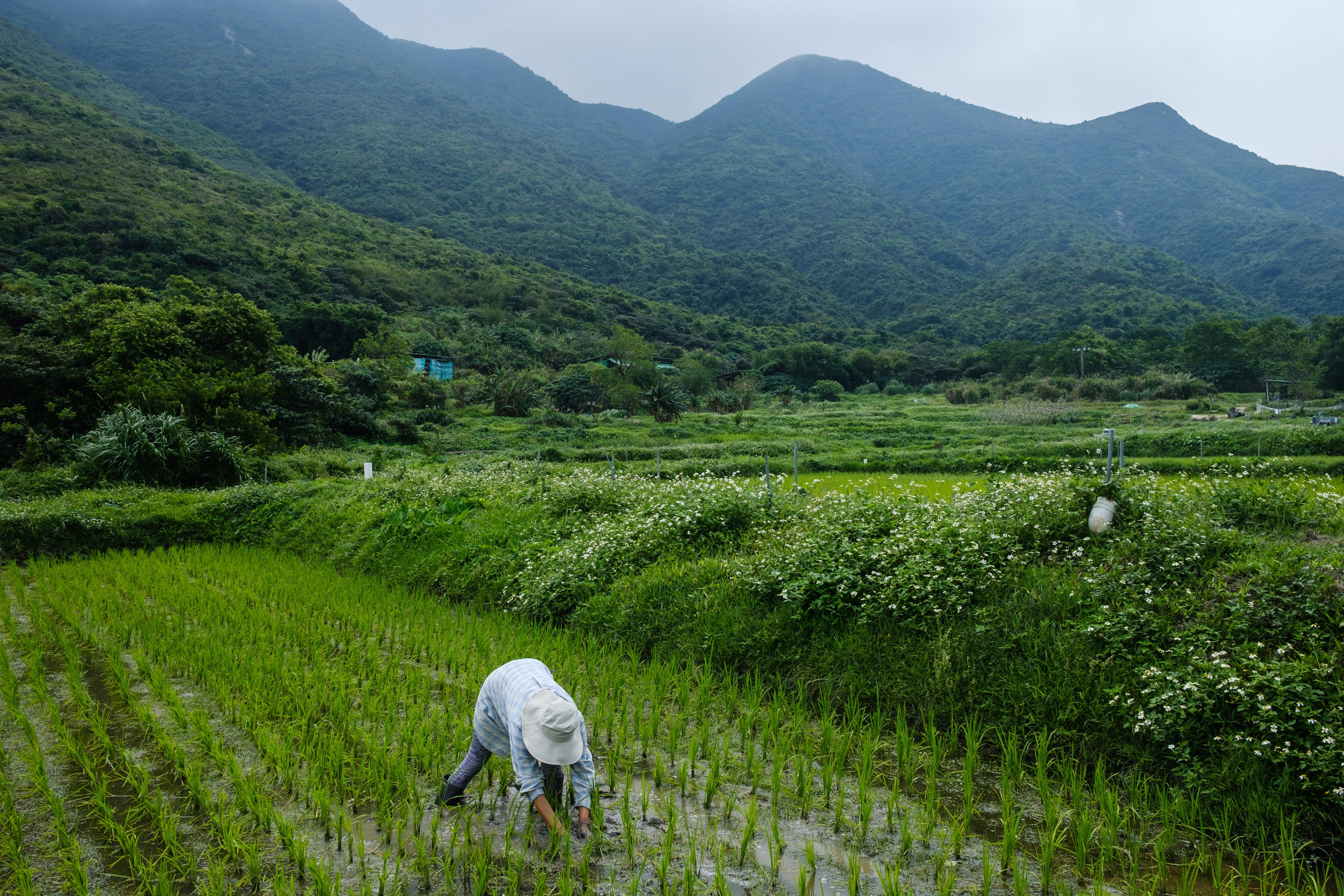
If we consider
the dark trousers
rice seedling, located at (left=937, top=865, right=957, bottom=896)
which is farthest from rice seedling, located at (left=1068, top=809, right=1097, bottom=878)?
the dark trousers

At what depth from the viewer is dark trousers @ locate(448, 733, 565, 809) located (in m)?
3.40

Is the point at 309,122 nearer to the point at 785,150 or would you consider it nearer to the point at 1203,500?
the point at 785,150

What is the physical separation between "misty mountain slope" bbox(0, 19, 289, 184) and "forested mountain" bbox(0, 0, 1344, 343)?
606mm

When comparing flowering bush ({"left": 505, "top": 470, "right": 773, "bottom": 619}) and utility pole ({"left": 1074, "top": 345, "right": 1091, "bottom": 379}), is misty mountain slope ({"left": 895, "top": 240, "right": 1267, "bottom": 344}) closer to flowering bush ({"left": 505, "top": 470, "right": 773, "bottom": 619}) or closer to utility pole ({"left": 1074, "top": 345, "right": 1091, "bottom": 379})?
utility pole ({"left": 1074, "top": 345, "right": 1091, "bottom": 379})

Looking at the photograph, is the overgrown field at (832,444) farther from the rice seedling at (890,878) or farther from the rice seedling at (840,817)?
the rice seedling at (890,878)

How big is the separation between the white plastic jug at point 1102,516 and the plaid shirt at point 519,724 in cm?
429

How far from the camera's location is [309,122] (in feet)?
360

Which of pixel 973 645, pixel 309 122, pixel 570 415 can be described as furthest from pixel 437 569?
pixel 309 122

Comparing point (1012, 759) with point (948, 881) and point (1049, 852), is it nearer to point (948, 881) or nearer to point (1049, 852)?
point (1049, 852)

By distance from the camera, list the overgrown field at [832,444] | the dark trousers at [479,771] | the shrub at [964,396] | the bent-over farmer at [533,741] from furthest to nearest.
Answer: the shrub at [964,396]
the overgrown field at [832,444]
the dark trousers at [479,771]
the bent-over farmer at [533,741]

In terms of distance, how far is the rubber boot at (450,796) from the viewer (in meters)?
3.53

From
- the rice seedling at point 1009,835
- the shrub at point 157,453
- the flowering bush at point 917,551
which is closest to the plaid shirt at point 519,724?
the rice seedling at point 1009,835

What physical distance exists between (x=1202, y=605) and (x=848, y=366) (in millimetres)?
57658

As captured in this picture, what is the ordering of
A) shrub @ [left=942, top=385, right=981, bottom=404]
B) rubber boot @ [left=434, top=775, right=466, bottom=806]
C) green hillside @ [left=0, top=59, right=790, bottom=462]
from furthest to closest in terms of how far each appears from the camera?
shrub @ [left=942, top=385, right=981, bottom=404] → green hillside @ [left=0, top=59, right=790, bottom=462] → rubber boot @ [left=434, top=775, right=466, bottom=806]
